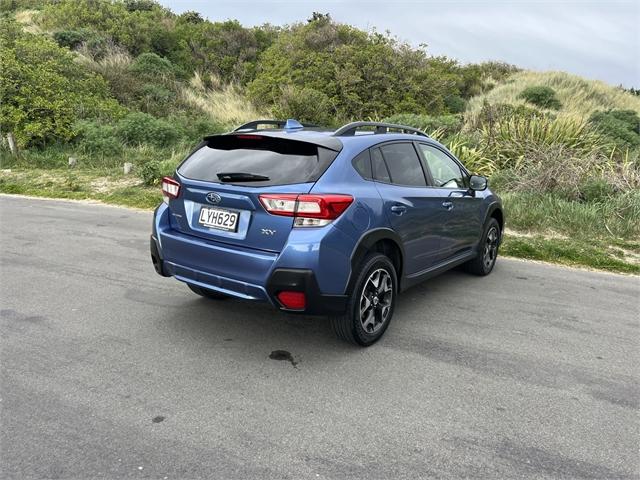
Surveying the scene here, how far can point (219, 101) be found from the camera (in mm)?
23031

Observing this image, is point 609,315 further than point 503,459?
Yes

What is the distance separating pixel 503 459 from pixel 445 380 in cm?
85

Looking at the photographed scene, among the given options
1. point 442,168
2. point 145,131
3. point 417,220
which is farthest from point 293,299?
point 145,131

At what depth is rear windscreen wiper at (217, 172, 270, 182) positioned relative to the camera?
3826 mm

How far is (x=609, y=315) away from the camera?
16.8ft

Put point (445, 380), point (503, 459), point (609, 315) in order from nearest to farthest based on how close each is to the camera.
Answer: point (503, 459) < point (445, 380) < point (609, 315)

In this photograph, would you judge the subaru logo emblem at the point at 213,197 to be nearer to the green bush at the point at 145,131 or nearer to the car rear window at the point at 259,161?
the car rear window at the point at 259,161

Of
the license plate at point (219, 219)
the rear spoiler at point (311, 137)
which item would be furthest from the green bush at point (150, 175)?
the license plate at point (219, 219)

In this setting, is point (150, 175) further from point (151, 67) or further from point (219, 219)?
point (151, 67)

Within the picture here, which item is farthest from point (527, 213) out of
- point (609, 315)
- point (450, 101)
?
point (450, 101)

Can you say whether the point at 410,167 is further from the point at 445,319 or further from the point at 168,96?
the point at 168,96

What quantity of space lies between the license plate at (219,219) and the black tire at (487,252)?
3.18 meters

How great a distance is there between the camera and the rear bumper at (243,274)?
3586mm

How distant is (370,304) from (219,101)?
20511 millimetres
